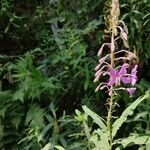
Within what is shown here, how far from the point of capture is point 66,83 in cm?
486

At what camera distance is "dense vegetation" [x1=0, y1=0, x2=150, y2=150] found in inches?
172

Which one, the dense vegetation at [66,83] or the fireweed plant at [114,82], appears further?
the dense vegetation at [66,83]

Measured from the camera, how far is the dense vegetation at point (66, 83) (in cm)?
438

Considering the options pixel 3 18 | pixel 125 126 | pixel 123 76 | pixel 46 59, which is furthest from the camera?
pixel 3 18

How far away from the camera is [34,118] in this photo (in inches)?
180

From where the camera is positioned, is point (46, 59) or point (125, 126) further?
point (46, 59)

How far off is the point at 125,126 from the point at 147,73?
699 millimetres

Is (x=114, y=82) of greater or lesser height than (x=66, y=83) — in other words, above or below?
above

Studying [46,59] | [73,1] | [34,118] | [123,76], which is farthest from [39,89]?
[123,76]

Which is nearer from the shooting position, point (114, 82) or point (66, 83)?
point (114, 82)

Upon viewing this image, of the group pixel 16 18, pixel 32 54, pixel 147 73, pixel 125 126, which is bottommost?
pixel 125 126

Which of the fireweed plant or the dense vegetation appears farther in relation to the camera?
the dense vegetation

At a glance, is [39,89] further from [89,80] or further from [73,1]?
[73,1]

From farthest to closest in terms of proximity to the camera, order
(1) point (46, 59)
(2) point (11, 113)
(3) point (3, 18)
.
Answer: (3) point (3, 18), (1) point (46, 59), (2) point (11, 113)
